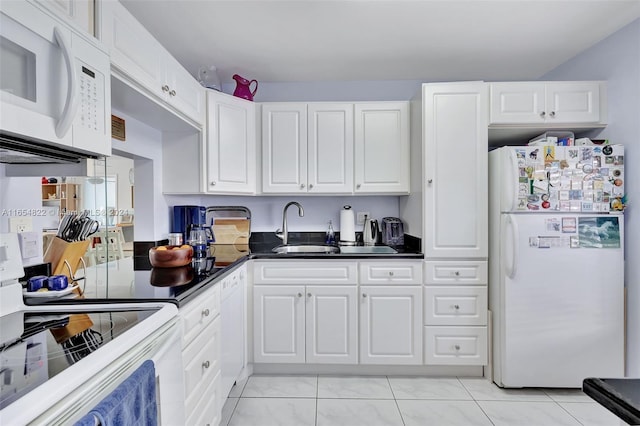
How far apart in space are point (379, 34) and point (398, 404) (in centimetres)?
237

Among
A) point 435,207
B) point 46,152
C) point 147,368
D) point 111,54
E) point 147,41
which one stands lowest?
point 147,368

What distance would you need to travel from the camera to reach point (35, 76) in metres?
0.90

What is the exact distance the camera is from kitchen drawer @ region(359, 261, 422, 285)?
239 cm

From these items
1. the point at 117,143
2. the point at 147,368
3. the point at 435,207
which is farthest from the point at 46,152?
the point at 435,207

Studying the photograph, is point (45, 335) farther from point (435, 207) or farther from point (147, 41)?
point (435, 207)

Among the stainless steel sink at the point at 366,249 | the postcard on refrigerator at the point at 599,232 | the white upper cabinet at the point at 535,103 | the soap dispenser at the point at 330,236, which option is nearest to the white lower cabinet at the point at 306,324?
the stainless steel sink at the point at 366,249

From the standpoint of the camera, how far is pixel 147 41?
5.21 feet

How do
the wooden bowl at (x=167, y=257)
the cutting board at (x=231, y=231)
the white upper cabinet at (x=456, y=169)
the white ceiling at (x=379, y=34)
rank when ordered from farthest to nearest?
the cutting board at (x=231, y=231) < the white upper cabinet at (x=456, y=169) < the white ceiling at (x=379, y=34) < the wooden bowl at (x=167, y=257)

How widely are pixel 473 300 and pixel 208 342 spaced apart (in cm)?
179

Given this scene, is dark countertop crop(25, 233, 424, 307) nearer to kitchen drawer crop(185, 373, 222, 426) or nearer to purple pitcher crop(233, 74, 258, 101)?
kitchen drawer crop(185, 373, 222, 426)

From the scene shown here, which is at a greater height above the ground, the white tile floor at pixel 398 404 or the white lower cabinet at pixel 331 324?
the white lower cabinet at pixel 331 324

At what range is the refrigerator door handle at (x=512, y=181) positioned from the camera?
7.07 feet

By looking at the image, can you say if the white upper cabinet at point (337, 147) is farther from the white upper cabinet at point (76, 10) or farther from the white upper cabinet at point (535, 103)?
the white upper cabinet at point (76, 10)

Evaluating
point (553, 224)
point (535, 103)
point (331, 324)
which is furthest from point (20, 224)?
point (535, 103)
